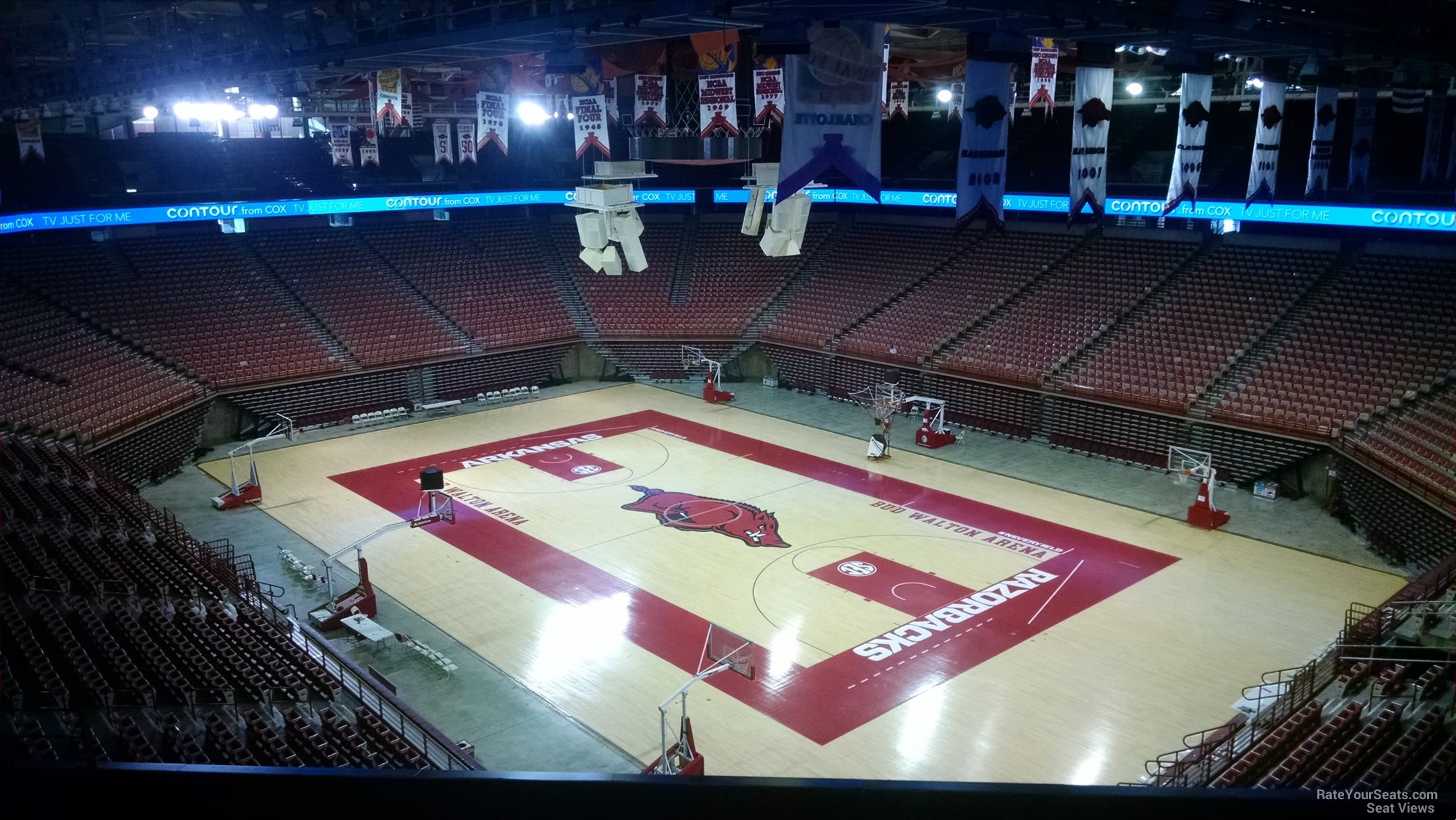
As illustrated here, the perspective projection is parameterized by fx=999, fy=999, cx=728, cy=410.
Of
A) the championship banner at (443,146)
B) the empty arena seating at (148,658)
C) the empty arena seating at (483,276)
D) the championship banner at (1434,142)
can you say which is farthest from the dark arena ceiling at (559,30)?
the empty arena seating at (483,276)

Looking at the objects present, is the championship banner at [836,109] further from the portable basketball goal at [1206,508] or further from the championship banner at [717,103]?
the portable basketball goal at [1206,508]

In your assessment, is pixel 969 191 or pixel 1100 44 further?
pixel 1100 44

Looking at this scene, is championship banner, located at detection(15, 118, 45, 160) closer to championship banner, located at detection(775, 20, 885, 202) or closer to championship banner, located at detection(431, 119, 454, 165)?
championship banner, located at detection(431, 119, 454, 165)

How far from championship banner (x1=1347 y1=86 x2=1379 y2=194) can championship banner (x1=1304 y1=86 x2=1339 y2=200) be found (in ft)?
1.83

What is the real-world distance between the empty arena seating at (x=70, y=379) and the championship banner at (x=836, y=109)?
1798 cm

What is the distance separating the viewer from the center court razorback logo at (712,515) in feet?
64.0

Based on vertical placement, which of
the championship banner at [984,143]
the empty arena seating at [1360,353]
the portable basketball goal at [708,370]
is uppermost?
the championship banner at [984,143]

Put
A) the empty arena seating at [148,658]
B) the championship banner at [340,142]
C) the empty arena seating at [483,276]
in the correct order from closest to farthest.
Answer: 1. the empty arena seating at [148,658]
2. the championship banner at [340,142]
3. the empty arena seating at [483,276]

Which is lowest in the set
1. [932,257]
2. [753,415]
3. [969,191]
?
[753,415]

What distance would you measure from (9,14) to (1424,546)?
27874 millimetres

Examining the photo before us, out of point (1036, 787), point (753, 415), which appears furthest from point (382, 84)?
point (1036, 787)

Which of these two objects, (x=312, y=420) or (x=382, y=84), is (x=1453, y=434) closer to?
(x=382, y=84)

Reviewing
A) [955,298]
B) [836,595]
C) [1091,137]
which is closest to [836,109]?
[1091,137]

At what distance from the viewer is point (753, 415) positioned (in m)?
28.7
